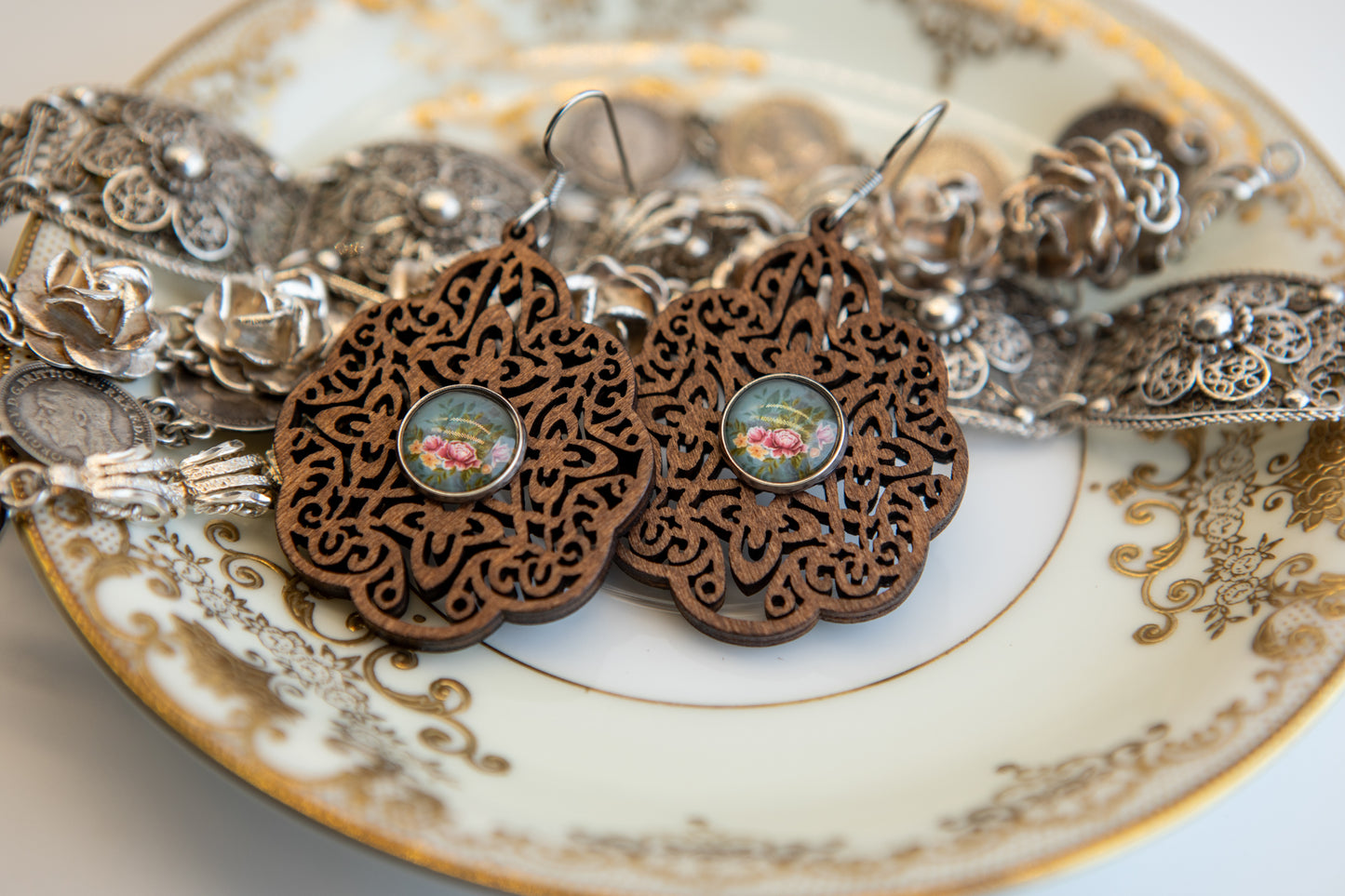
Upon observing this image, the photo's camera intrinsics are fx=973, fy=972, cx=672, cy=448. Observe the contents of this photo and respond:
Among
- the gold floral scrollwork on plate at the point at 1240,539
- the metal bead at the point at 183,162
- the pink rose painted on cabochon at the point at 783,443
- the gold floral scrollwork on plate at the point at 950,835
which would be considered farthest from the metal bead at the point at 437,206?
the gold floral scrollwork on plate at the point at 1240,539

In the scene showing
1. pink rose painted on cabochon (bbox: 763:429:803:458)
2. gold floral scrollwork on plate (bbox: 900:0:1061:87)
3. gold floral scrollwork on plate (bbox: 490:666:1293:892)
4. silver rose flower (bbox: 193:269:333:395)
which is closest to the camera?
gold floral scrollwork on plate (bbox: 490:666:1293:892)

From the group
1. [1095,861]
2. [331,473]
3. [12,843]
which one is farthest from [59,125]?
[1095,861]

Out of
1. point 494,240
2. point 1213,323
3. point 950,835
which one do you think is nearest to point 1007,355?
point 1213,323

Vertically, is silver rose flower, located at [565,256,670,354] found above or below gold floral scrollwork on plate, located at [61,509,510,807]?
above

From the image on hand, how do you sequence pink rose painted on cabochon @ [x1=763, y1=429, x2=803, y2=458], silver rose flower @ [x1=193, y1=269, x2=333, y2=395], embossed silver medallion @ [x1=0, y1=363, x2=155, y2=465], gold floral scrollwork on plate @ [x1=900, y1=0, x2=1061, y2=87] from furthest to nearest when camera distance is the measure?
1. gold floral scrollwork on plate @ [x1=900, y1=0, x2=1061, y2=87]
2. silver rose flower @ [x1=193, y1=269, x2=333, y2=395]
3. pink rose painted on cabochon @ [x1=763, y1=429, x2=803, y2=458]
4. embossed silver medallion @ [x1=0, y1=363, x2=155, y2=465]

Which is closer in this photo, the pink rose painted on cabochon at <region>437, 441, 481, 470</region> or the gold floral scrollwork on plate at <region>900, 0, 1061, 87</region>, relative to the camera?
the pink rose painted on cabochon at <region>437, 441, 481, 470</region>

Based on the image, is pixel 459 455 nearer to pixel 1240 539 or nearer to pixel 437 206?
pixel 437 206

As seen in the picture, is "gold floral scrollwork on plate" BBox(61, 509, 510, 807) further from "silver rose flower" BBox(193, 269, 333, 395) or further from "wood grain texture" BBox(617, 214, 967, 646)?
"wood grain texture" BBox(617, 214, 967, 646)

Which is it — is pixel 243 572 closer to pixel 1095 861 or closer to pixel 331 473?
pixel 331 473

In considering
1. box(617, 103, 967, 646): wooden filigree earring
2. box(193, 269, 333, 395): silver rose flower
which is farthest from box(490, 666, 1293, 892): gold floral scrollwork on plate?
box(193, 269, 333, 395): silver rose flower
